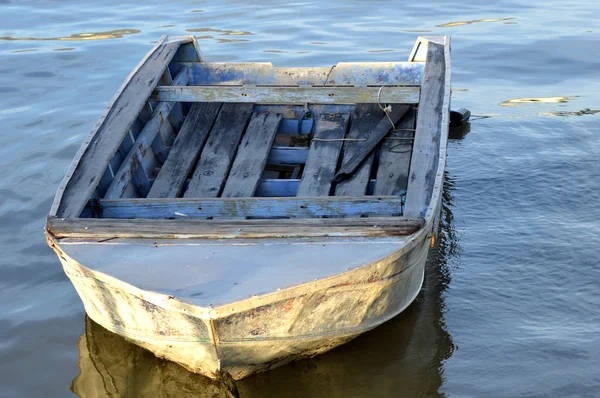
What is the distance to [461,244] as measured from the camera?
6.05 meters

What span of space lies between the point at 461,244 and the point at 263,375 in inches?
87.6

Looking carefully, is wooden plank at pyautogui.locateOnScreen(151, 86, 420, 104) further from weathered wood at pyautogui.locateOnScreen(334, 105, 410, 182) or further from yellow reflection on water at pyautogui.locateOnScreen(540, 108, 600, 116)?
yellow reflection on water at pyautogui.locateOnScreen(540, 108, 600, 116)

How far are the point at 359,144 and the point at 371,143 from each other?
189 millimetres

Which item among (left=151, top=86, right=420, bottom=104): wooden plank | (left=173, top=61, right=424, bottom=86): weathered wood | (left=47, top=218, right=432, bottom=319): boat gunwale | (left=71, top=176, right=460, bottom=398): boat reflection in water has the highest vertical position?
(left=151, top=86, right=420, bottom=104): wooden plank

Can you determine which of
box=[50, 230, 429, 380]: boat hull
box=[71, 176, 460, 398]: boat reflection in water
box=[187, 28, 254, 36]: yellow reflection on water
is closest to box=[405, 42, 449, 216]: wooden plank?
box=[50, 230, 429, 380]: boat hull

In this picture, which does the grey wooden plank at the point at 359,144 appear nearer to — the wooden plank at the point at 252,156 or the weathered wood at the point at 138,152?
the wooden plank at the point at 252,156

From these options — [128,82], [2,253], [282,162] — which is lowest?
[2,253]

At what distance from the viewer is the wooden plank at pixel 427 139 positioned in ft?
15.6

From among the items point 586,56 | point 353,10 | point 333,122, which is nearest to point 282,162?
point 333,122

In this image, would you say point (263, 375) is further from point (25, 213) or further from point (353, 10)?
point (353, 10)

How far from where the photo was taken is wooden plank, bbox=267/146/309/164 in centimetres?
628

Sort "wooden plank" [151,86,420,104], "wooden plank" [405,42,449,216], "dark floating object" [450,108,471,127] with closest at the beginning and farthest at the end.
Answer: "wooden plank" [405,42,449,216] → "wooden plank" [151,86,420,104] → "dark floating object" [450,108,471,127]

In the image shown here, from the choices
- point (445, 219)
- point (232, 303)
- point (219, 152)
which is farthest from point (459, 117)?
point (232, 303)

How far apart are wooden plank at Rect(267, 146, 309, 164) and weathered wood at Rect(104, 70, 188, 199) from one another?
0.95 metres
